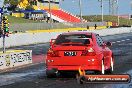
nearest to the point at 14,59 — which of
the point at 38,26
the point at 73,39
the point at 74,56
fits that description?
the point at 73,39

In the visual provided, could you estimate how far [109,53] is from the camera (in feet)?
55.6

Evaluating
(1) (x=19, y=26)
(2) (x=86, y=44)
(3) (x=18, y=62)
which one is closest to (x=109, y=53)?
(2) (x=86, y=44)

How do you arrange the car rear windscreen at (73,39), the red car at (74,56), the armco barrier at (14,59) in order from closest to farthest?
the red car at (74,56), the car rear windscreen at (73,39), the armco barrier at (14,59)

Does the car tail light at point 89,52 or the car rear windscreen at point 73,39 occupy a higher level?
the car rear windscreen at point 73,39

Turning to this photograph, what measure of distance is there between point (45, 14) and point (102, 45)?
91314 millimetres

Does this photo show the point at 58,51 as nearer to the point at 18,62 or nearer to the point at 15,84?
the point at 15,84

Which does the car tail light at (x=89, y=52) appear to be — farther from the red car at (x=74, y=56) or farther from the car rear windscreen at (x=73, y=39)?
the car rear windscreen at (x=73, y=39)

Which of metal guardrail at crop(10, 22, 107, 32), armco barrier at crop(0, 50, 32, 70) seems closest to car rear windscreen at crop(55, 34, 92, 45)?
armco barrier at crop(0, 50, 32, 70)

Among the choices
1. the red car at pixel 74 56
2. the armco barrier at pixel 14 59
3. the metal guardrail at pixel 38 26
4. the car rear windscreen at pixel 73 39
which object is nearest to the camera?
the red car at pixel 74 56

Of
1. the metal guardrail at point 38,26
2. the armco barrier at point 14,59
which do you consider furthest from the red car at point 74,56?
the metal guardrail at point 38,26

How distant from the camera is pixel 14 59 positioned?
21.5 meters

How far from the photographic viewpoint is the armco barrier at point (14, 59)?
20.4 m

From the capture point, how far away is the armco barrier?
67.0 ft

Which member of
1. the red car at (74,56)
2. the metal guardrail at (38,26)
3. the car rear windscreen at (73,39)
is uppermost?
the car rear windscreen at (73,39)
